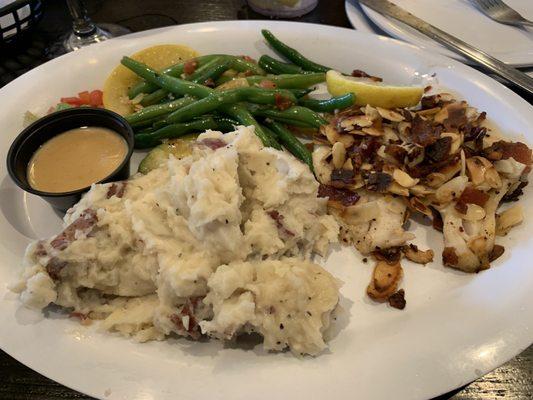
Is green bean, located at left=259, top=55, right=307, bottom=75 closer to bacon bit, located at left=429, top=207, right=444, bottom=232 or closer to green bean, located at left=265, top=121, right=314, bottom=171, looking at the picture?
green bean, located at left=265, top=121, right=314, bottom=171

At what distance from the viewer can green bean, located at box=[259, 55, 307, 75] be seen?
3.69 metres

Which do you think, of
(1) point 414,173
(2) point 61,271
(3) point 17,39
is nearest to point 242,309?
(2) point 61,271

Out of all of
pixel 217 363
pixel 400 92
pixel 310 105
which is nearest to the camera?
pixel 217 363

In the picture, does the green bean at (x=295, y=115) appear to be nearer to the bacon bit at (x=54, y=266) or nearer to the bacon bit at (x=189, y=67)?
the bacon bit at (x=189, y=67)

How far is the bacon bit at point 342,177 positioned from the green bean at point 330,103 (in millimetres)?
568

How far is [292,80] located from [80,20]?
91.0 inches

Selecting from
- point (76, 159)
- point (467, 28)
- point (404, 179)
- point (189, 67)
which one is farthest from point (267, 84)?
point (467, 28)

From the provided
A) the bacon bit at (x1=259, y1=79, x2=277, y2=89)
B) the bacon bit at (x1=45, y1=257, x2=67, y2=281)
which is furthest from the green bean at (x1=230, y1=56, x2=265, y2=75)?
the bacon bit at (x1=45, y1=257, x2=67, y2=281)

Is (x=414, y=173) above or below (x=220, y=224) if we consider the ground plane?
below

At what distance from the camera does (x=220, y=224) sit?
2156 mm

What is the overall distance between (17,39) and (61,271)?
3154 mm

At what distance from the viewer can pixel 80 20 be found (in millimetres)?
4359

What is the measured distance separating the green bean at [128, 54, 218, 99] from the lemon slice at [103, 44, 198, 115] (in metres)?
0.08

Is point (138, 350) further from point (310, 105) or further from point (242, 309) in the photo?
point (310, 105)
